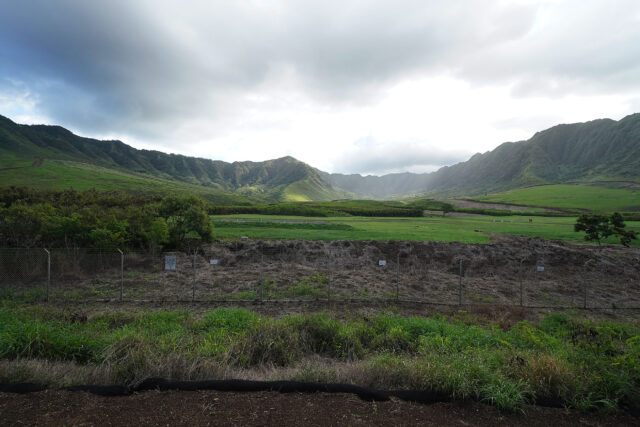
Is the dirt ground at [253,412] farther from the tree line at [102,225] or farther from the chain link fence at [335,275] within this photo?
the tree line at [102,225]

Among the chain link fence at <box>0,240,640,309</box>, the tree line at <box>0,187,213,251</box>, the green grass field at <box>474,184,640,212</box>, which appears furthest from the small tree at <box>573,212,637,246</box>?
the green grass field at <box>474,184,640,212</box>

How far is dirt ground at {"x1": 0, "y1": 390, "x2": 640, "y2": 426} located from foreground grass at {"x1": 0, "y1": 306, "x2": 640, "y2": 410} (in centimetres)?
26

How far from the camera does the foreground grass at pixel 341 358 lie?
4.68 m

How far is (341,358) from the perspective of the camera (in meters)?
7.19

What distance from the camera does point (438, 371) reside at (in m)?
4.80

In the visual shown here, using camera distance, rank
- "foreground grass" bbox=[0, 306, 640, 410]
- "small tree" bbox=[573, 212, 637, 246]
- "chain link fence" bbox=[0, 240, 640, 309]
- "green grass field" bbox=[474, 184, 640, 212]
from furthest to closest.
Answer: "green grass field" bbox=[474, 184, 640, 212] → "small tree" bbox=[573, 212, 637, 246] → "chain link fence" bbox=[0, 240, 640, 309] → "foreground grass" bbox=[0, 306, 640, 410]

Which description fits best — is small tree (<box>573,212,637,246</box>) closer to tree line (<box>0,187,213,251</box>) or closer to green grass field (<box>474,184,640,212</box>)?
tree line (<box>0,187,213,251</box>)

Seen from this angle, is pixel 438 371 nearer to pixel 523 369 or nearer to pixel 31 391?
pixel 523 369

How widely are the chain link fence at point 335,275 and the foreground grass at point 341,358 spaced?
14.1ft

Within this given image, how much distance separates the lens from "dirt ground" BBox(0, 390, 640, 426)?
12.6ft

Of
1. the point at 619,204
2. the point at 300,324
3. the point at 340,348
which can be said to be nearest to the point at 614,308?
the point at 340,348

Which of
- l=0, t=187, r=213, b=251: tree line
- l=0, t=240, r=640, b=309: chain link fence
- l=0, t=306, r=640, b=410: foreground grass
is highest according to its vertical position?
l=0, t=187, r=213, b=251: tree line

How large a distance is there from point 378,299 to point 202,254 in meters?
14.9

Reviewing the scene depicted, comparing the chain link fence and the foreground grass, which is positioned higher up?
the foreground grass
